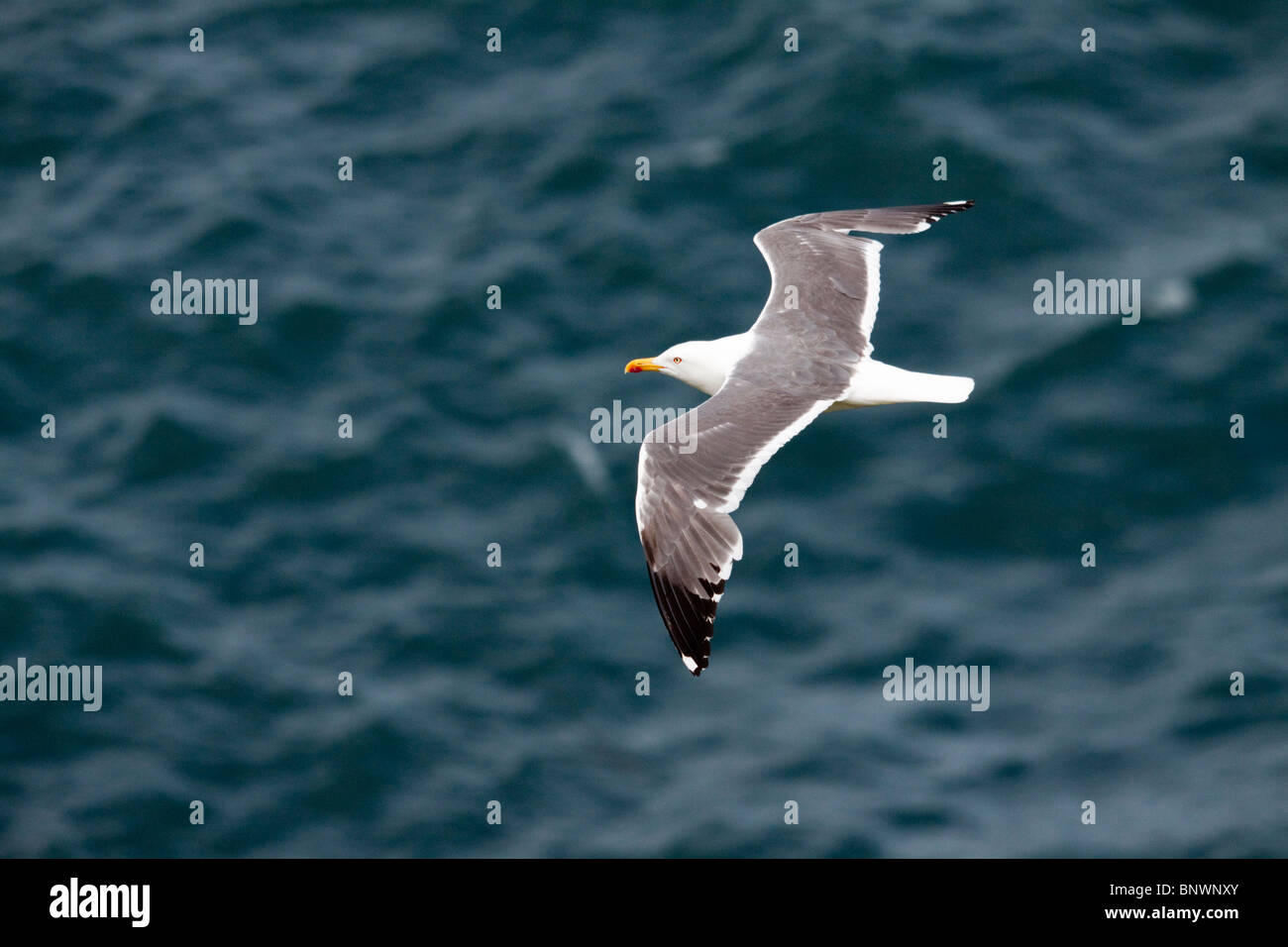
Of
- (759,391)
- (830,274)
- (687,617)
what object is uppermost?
(830,274)

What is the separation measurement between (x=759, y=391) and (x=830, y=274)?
2.44 meters

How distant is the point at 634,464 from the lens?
27.1 m

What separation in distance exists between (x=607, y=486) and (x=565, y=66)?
7720 mm

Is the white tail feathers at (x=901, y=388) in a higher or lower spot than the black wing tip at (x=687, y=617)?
higher

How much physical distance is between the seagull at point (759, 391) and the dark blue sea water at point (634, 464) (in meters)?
7.51

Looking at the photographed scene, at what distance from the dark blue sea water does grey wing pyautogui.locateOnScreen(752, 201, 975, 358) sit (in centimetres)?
719

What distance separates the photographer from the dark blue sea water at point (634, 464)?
2542 centimetres

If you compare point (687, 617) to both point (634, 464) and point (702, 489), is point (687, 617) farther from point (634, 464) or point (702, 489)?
point (634, 464)

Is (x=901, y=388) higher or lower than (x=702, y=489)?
higher

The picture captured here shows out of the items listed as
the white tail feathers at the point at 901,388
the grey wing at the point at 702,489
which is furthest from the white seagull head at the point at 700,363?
the white tail feathers at the point at 901,388

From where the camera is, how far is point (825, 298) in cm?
1859

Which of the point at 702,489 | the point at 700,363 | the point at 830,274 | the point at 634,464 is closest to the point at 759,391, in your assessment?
the point at 700,363

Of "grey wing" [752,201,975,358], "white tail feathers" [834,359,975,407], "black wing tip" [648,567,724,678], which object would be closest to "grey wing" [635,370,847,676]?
"black wing tip" [648,567,724,678]

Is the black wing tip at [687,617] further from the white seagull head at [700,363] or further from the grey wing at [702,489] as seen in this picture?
the white seagull head at [700,363]
